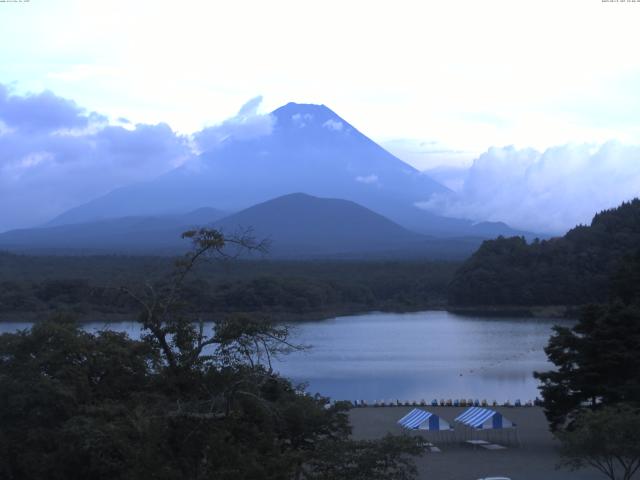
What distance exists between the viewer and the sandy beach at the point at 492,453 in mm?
10286

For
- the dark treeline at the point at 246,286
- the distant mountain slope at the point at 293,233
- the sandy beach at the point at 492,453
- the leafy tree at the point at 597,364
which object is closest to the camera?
the sandy beach at the point at 492,453

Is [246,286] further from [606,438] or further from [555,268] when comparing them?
[606,438]

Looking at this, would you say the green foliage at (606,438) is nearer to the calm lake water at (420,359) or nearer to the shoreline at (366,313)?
the calm lake water at (420,359)

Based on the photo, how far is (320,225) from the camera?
302 feet

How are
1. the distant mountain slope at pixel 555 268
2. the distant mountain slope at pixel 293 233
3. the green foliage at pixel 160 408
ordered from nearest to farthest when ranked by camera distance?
the green foliage at pixel 160 408 → the distant mountain slope at pixel 555 268 → the distant mountain slope at pixel 293 233

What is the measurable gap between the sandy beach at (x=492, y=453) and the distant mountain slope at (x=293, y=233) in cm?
6036

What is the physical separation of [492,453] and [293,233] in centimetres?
7670

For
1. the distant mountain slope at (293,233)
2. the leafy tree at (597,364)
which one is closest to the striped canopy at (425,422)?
the leafy tree at (597,364)

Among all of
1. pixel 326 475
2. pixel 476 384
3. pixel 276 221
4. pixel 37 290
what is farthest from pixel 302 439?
pixel 276 221

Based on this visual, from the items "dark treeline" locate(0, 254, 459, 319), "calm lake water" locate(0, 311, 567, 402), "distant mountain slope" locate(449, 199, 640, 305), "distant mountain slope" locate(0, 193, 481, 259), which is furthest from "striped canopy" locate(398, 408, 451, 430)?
"distant mountain slope" locate(0, 193, 481, 259)

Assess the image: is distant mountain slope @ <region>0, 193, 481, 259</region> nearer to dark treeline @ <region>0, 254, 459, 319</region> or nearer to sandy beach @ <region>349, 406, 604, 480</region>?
dark treeline @ <region>0, 254, 459, 319</region>

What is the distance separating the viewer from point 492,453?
11.6 m

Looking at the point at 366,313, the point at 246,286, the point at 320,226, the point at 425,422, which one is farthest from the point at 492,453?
the point at 320,226

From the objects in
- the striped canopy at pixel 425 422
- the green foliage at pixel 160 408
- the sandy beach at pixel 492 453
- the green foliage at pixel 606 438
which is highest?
the green foliage at pixel 160 408
